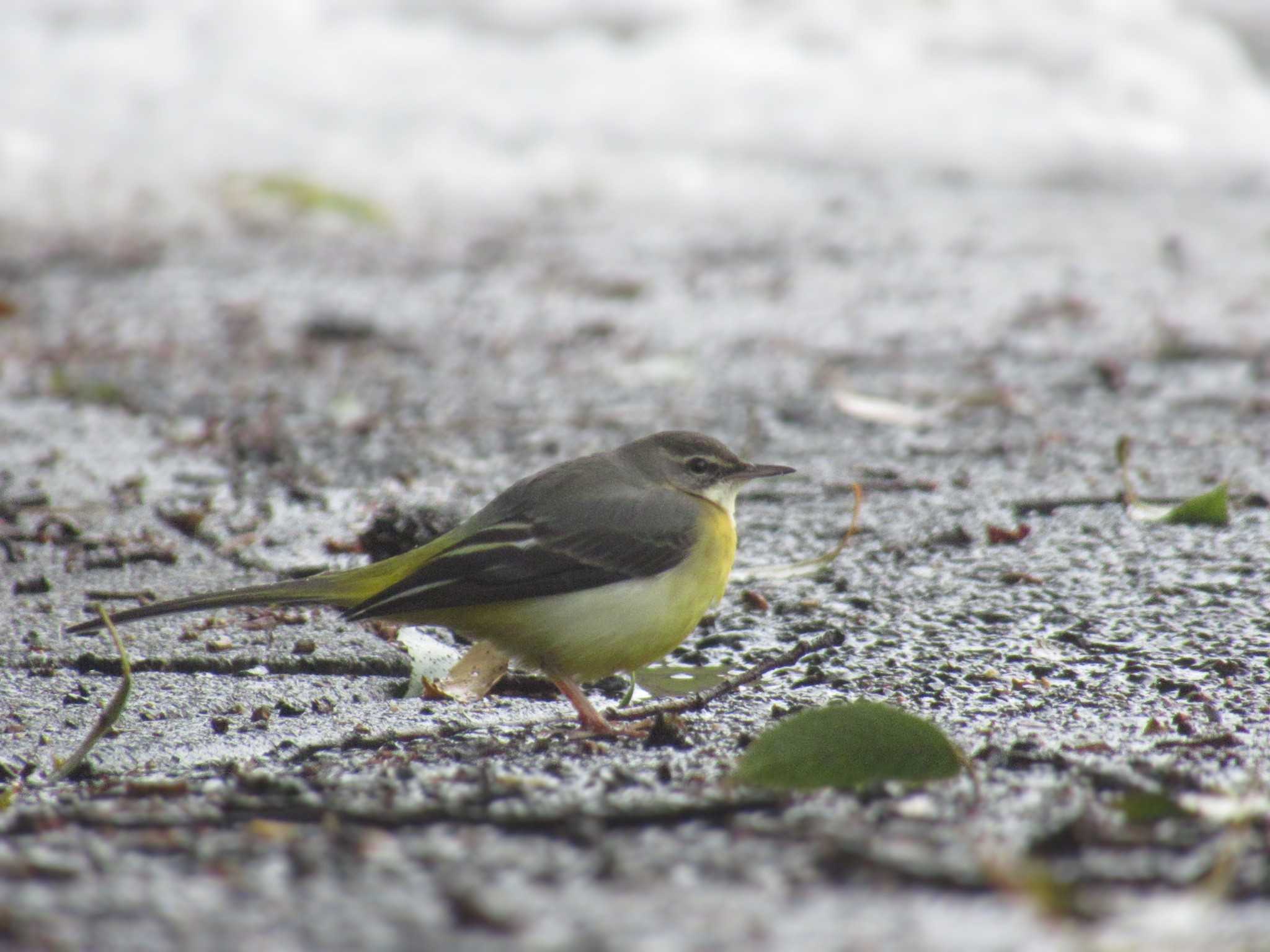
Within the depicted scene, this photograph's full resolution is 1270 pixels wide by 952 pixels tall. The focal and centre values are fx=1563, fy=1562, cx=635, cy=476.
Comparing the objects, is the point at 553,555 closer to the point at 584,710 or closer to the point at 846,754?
the point at 584,710

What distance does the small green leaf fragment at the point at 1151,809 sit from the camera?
2344 millimetres

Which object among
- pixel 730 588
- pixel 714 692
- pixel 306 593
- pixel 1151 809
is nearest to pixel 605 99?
pixel 730 588

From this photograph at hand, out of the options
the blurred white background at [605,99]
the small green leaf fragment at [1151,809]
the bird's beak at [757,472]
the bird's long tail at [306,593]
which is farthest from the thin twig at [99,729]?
the blurred white background at [605,99]

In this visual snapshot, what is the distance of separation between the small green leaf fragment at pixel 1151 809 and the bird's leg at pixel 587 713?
1.06 m

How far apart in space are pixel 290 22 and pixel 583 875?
11170mm

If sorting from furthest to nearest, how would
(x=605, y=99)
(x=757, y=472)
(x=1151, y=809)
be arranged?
1. (x=605, y=99)
2. (x=757, y=472)
3. (x=1151, y=809)

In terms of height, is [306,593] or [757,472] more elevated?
[757,472]

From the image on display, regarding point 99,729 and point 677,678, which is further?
point 677,678

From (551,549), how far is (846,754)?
133 centimetres

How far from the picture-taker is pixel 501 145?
10.6 metres

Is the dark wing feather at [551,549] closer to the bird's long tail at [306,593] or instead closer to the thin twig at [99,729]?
the bird's long tail at [306,593]

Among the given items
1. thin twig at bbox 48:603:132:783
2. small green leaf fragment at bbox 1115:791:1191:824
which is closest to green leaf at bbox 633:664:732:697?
thin twig at bbox 48:603:132:783

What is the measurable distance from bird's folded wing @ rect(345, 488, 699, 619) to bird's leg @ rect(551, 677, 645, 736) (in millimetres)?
226

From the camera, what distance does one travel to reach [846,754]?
2.65m
